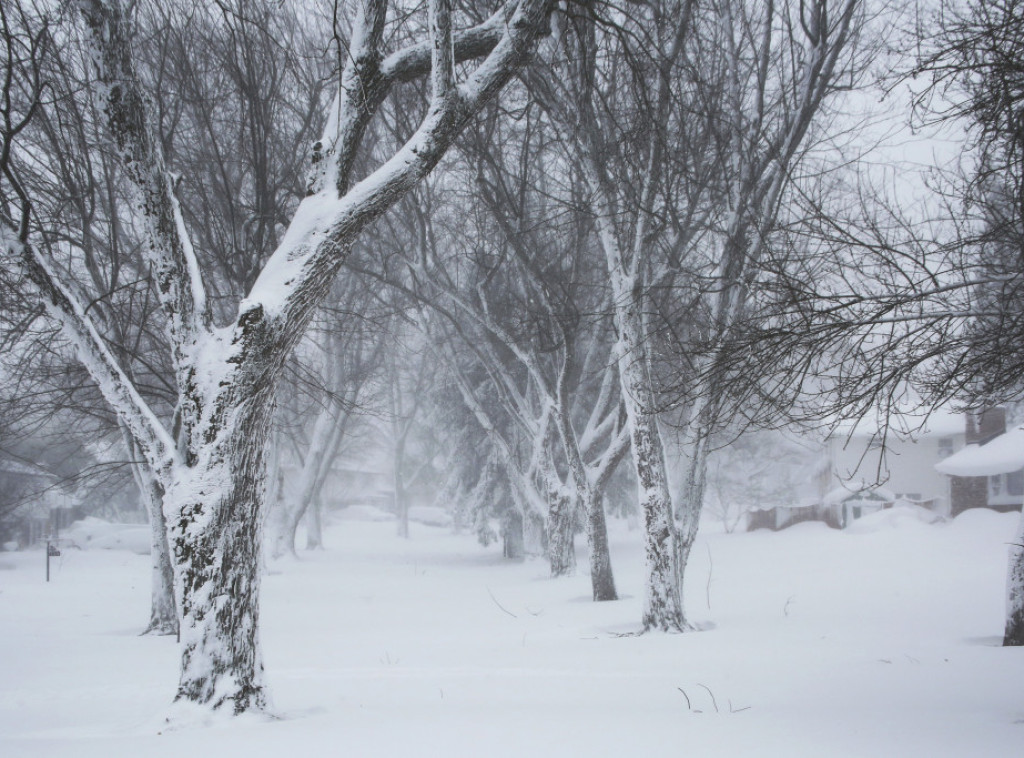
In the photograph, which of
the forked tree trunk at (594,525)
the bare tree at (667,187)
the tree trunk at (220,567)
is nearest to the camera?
the tree trunk at (220,567)

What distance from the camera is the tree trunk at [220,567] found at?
197 inches

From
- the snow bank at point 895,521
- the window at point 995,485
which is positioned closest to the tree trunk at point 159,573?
the snow bank at point 895,521

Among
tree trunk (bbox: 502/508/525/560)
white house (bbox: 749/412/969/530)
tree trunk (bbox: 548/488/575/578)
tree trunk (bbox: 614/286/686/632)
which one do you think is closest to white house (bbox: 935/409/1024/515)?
white house (bbox: 749/412/969/530)

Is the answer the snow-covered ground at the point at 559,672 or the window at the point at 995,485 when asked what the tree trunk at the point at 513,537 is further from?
the window at the point at 995,485

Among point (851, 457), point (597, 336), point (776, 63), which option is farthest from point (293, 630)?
point (851, 457)

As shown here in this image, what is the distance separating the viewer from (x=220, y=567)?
5.03 meters

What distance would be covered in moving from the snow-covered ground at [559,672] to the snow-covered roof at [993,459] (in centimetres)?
817

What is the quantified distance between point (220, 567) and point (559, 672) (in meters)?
3.70

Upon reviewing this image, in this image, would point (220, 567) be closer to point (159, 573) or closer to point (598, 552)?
point (159, 573)

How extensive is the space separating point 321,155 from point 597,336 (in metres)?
10.8

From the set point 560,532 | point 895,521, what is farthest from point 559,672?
point 895,521

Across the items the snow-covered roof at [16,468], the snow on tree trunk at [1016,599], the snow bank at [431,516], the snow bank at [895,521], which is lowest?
the snow bank at [431,516]

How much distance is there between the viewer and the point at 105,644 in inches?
393

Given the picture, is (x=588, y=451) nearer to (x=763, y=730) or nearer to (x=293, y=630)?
(x=293, y=630)
